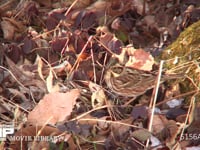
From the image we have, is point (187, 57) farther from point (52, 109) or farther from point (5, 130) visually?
point (5, 130)

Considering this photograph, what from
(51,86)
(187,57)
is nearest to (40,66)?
(51,86)

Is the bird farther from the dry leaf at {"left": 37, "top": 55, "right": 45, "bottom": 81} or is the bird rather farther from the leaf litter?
the dry leaf at {"left": 37, "top": 55, "right": 45, "bottom": 81}

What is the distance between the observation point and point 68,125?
1.55m

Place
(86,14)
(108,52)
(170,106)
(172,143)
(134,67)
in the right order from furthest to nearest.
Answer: (86,14) → (108,52) → (134,67) → (170,106) → (172,143)

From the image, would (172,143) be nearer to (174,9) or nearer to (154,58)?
(154,58)

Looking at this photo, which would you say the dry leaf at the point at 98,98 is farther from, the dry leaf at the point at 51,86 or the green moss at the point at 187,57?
the green moss at the point at 187,57

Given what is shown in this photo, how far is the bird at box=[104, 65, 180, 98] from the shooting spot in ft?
5.54

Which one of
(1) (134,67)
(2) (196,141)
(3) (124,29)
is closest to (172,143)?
(2) (196,141)

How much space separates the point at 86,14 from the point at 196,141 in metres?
0.83

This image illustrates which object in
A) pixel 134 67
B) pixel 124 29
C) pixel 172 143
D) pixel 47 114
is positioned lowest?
pixel 172 143

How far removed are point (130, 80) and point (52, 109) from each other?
1.00 feet

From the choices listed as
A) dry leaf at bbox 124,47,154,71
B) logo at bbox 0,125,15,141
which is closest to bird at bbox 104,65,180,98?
dry leaf at bbox 124,47,154,71

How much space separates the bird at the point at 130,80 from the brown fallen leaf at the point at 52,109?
0.16 meters

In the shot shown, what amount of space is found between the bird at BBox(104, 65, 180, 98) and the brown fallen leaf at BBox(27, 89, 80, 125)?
0.53 feet
